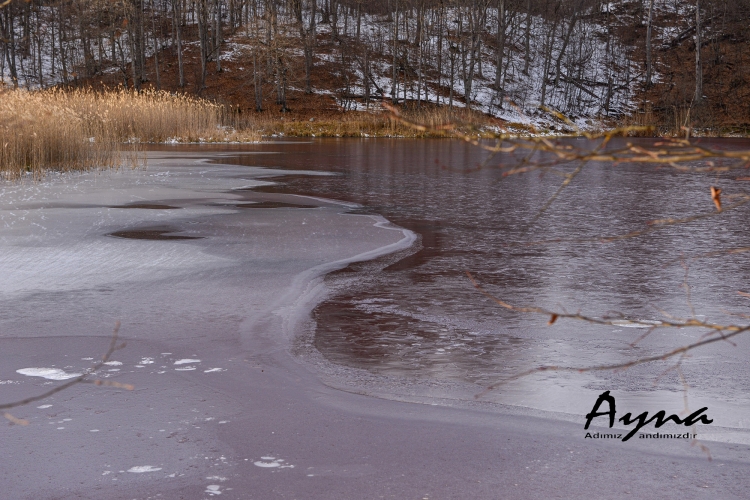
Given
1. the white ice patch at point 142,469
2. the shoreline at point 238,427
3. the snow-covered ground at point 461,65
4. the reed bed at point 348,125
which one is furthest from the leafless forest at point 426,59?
the white ice patch at point 142,469

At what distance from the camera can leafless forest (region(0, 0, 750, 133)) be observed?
5178 centimetres

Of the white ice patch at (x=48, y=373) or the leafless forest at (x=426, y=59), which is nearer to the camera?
the white ice patch at (x=48, y=373)

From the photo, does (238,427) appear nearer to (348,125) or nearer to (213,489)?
(213,489)

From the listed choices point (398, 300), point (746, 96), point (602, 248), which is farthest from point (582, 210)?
point (746, 96)

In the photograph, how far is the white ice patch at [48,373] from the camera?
480 cm

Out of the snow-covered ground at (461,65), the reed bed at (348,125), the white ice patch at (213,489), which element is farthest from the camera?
the snow-covered ground at (461,65)

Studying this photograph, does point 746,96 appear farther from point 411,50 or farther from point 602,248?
point 602,248

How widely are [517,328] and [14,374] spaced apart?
125 inches

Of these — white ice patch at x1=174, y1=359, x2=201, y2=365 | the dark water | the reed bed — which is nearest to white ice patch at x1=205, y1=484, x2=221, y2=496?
the dark water

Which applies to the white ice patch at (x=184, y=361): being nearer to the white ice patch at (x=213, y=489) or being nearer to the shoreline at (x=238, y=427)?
the shoreline at (x=238, y=427)

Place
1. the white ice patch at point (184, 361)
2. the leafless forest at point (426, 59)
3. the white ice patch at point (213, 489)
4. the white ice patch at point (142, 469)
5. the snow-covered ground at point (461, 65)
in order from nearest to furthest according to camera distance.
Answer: the white ice patch at point (213, 489)
the white ice patch at point (142, 469)
the white ice patch at point (184, 361)
the leafless forest at point (426, 59)
the snow-covered ground at point (461, 65)

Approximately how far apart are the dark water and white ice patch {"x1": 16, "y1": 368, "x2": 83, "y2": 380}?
4.95 feet

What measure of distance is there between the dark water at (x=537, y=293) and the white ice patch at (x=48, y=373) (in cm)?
151

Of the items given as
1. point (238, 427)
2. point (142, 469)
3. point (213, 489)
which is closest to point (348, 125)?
point (238, 427)
